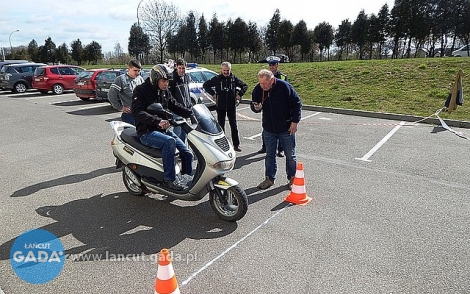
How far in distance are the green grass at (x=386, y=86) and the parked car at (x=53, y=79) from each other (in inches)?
408

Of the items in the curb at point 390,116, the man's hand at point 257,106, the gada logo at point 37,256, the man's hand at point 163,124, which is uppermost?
the man's hand at point 257,106

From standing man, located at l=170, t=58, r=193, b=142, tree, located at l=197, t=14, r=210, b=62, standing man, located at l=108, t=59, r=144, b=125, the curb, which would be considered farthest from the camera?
tree, located at l=197, t=14, r=210, b=62

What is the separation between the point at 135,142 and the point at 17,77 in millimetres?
19175

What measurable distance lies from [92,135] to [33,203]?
166 inches

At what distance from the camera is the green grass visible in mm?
11391

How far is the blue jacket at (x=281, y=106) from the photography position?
4621 mm

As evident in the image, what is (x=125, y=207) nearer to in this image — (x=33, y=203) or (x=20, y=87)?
(x=33, y=203)

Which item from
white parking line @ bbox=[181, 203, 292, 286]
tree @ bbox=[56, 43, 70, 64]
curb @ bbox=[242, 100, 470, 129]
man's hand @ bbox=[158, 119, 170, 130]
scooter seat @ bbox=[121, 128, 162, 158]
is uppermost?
tree @ bbox=[56, 43, 70, 64]

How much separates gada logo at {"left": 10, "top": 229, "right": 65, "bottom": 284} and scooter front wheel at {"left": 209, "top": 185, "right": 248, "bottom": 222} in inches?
66.2

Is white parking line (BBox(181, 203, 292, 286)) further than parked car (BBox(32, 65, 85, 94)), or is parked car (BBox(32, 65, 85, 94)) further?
parked car (BBox(32, 65, 85, 94))

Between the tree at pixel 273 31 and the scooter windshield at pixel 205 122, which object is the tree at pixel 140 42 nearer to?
the tree at pixel 273 31

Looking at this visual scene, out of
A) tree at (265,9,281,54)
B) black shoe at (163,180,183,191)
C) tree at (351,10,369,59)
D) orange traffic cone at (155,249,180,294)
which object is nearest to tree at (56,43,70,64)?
tree at (265,9,281,54)

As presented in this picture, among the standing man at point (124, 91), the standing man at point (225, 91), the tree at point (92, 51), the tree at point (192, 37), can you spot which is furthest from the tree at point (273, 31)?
the standing man at point (124, 91)

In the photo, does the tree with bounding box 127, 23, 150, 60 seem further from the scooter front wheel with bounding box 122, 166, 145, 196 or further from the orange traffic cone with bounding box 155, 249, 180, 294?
the orange traffic cone with bounding box 155, 249, 180, 294
